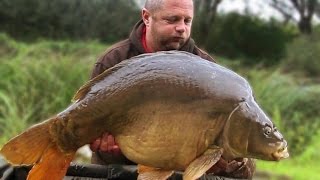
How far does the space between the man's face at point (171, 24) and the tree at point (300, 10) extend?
17833mm

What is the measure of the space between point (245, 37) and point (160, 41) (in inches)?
653

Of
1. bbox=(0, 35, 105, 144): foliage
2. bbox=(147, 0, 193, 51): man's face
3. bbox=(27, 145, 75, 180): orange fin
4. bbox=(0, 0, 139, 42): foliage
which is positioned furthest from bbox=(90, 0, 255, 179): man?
bbox=(0, 0, 139, 42): foliage

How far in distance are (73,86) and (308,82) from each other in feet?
16.6

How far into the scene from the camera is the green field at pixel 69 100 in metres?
7.93

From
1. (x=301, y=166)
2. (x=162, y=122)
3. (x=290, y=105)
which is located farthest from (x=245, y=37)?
(x=162, y=122)

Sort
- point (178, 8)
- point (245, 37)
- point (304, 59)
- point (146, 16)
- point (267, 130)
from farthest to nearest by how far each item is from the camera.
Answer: point (245, 37) < point (304, 59) < point (146, 16) < point (178, 8) < point (267, 130)

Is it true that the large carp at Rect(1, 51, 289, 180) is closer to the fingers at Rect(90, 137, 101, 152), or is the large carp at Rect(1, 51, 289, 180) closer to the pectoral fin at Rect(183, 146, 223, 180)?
the pectoral fin at Rect(183, 146, 223, 180)

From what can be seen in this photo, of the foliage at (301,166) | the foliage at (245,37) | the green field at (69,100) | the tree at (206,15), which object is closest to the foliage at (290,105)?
the green field at (69,100)

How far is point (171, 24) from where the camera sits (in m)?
2.74

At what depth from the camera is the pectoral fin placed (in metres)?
2.07

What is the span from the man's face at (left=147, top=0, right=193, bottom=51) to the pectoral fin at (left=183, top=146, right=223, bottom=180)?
73cm

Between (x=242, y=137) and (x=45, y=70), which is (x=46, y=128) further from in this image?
(x=45, y=70)

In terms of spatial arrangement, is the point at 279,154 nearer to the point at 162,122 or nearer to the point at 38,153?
the point at 162,122

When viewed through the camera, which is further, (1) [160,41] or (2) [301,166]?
(2) [301,166]
